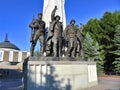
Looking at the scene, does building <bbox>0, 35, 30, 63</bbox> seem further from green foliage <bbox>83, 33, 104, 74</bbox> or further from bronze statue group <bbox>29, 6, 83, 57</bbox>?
bronze statue group <bbox>29, 6, 83, 57</bbox>

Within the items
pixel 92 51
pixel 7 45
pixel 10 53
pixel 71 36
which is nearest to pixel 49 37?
pixel 71 36

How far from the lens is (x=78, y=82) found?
30.6 feet

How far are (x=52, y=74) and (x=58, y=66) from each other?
0.50 metres

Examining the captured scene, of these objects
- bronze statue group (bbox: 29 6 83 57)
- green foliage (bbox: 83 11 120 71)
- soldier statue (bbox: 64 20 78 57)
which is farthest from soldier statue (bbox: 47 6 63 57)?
green foliage (bbox: 83 11 120 71)

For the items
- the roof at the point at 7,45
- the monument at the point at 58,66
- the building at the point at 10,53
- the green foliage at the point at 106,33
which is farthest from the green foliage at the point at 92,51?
the roof at the point at 7,45

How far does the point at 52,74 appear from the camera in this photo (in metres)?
8.30

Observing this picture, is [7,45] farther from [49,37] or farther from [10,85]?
[49,37]

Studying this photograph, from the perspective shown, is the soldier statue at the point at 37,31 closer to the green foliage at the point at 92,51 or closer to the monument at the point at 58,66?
the monument at the point at 58,66

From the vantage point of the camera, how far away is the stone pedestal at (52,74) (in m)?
8.02

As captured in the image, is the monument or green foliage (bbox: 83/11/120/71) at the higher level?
green foliage (bbox: 83/11/120/71)

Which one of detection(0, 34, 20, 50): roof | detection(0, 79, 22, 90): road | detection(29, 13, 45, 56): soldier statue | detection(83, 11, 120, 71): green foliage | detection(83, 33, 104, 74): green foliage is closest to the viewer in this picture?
detection(29, 13, 45, 56): soldier statue

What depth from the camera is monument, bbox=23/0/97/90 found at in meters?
8.08

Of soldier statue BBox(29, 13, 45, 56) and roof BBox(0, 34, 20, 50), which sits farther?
roof BBox(0, 34, 20, 50)

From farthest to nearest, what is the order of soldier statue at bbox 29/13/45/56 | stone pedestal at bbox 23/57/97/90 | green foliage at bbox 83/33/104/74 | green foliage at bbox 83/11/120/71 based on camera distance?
1. green foliage at bbox 83/11/120/71
2. green foliage at bbox 83/33/104/74
3. soldier statue at bbox 29/13/45/56
4. stone pedestal at bbox 23/57/97/90
